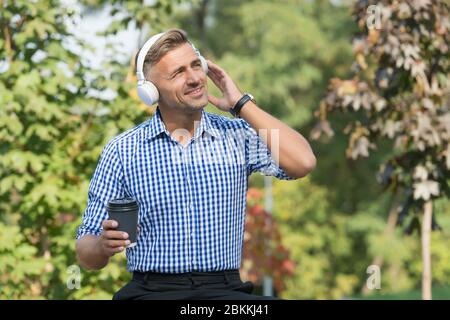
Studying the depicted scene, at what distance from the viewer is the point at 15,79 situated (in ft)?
24.5

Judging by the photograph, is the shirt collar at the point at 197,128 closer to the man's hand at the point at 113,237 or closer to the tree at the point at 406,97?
the man's hand at the point at 113,237

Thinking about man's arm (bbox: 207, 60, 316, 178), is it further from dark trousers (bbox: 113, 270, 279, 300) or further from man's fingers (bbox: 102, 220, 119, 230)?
man's fingers (bbox: 102, 220, 119, 230)

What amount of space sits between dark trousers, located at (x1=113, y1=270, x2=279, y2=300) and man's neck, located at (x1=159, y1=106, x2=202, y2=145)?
57 centimetres

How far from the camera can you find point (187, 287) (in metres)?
3.53

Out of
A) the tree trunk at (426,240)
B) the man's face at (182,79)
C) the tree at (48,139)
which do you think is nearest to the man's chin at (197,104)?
the man's face at (182,79)

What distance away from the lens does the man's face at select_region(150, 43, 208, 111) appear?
3.62m

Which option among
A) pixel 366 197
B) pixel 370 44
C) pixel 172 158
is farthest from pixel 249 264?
pixel 172 158

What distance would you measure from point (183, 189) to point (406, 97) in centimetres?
545

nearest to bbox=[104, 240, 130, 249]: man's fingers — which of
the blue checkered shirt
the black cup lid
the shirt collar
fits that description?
the black cup lid

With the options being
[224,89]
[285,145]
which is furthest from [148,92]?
[285,145]

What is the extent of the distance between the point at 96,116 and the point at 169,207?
4267mm

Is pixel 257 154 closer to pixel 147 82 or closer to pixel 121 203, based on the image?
pixel 147 82
